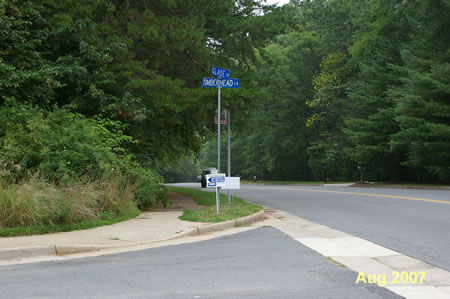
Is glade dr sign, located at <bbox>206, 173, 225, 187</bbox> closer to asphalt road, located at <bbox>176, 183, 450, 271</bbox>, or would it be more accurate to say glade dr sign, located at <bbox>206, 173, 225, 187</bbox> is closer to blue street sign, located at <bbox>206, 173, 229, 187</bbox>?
blue street sign, located at <bbox>206, 173, 229, 187</bbox>

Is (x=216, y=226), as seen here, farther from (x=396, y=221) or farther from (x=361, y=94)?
(x=361, y=94)

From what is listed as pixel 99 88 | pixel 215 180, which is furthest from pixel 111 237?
pixel 99 88

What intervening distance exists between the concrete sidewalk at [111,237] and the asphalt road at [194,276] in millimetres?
659

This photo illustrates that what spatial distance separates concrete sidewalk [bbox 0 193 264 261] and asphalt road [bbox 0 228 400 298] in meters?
0.66

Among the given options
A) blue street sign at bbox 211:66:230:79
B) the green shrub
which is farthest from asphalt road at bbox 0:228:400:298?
blue street sign at bbox 211:66:230:79

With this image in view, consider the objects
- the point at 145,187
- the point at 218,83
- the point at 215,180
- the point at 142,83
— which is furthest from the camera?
the point at 142,83

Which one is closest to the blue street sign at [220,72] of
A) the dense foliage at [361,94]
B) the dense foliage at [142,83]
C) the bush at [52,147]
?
the dense foliage at [142,83]

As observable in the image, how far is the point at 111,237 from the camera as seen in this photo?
891 cm

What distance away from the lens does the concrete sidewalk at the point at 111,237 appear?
24.7 ft

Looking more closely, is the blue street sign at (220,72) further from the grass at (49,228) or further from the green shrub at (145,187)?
the grass at (49,228)

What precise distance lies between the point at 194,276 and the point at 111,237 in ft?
11.3

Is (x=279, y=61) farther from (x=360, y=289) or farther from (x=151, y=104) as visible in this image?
(x=360, y=289)

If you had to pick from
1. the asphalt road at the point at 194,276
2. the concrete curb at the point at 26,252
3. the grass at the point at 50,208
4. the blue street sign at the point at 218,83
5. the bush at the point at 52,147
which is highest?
the blue street sign at the point at 218,83

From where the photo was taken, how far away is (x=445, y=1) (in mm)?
26578
